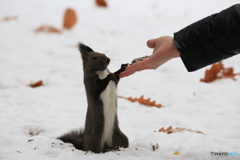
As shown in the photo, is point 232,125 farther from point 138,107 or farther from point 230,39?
point 230,39

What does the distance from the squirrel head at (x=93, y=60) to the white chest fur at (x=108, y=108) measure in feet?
0.22

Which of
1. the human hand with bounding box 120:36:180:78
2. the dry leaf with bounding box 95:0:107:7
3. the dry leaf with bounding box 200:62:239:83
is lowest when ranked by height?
the human hand with bounding box 120:36:180:78

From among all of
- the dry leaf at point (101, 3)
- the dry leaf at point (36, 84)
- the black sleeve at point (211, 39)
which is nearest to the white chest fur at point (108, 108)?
the black sleeve at point (211, 39)

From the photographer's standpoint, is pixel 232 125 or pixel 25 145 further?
pixel 232 125

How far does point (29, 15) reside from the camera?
7.79 metres

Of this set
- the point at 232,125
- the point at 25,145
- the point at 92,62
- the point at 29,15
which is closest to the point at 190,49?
the point at 92,62

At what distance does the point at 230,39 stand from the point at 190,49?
0.86 feet

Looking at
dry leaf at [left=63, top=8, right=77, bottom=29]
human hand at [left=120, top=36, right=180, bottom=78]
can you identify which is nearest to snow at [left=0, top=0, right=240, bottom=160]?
dry leaf at [left=63, top=8, right=77, bottom=29]

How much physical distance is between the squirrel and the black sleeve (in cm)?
68

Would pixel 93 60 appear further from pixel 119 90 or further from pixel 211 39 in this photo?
pixel 119 90

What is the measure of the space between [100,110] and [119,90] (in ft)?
5.94

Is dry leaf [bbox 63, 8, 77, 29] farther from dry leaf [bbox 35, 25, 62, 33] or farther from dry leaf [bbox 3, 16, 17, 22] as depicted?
dry leaf [bbox 3, 16, 17, 22]

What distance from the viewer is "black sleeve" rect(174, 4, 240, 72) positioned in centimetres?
205

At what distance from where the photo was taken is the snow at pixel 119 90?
279 centimetres
